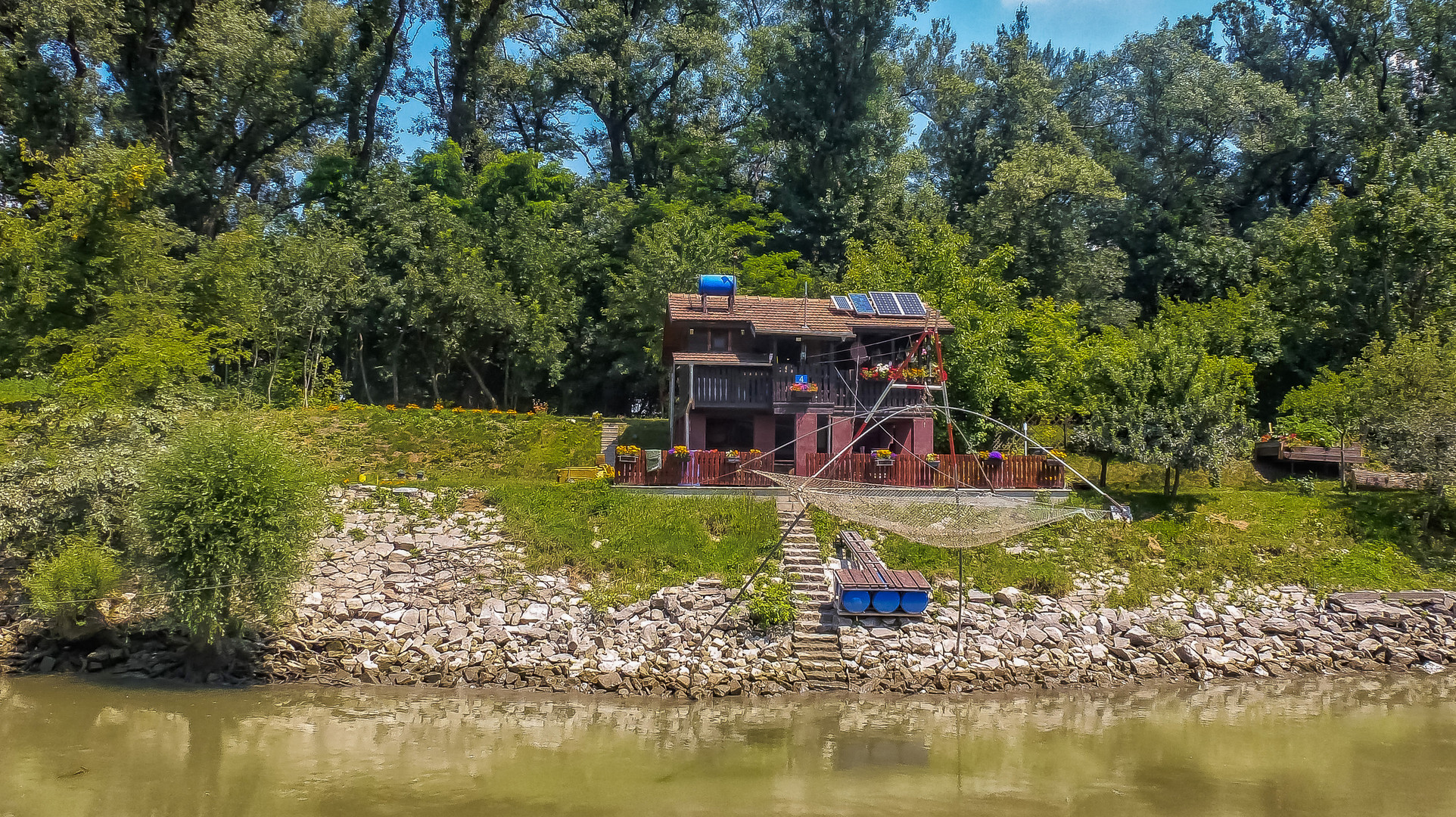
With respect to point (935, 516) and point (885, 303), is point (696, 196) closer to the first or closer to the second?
point (885, 303)

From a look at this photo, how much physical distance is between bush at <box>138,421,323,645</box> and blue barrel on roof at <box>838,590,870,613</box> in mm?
11472

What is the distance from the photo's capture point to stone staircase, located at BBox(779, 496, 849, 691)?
766 inches

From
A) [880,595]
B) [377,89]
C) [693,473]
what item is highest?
[377,89]

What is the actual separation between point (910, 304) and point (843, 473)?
765 cm

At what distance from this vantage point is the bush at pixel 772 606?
20312 millimetres

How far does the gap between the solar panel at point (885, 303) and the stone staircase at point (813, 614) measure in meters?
8.60

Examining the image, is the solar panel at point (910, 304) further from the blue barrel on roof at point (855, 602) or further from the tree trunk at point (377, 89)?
the tree trunk at point (377, 89)

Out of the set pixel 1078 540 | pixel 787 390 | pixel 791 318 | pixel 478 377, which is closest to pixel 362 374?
pixel 478 377

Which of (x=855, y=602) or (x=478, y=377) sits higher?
(x=478, y=377)

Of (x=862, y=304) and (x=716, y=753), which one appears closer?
(x=716, y=753)

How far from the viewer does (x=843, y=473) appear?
83.8 feet

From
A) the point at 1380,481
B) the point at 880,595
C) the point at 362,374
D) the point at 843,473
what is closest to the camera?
the point at 880,595

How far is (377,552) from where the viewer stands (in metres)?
22.2

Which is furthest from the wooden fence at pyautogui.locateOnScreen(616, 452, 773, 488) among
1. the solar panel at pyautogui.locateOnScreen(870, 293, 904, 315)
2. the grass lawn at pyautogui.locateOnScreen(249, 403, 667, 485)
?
the solar panel at pyautogui.locateOnScreen(870, 293, 904, 315)
